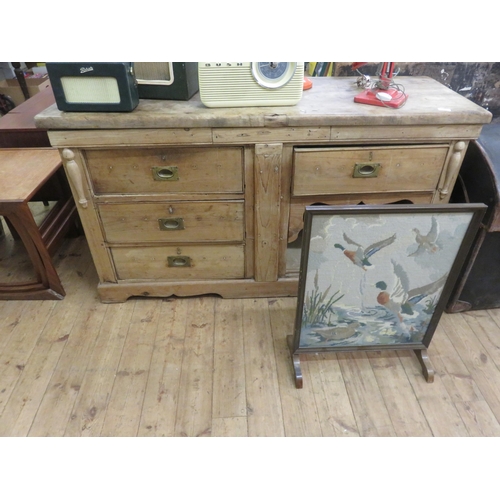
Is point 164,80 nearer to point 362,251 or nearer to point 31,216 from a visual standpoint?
point 31,216

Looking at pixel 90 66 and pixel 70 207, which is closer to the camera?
pixel 90 66

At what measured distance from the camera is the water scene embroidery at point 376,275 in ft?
3.44

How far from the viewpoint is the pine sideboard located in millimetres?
1243

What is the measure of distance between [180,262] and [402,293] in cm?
90

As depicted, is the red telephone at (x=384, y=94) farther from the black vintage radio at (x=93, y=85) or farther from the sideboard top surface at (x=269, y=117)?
the black vintage radio at (x=93, y=85)

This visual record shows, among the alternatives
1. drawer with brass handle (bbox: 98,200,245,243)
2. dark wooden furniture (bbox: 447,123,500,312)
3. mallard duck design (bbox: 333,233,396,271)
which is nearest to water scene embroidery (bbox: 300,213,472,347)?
mallard duck design (bbox: 333,233,396,271)

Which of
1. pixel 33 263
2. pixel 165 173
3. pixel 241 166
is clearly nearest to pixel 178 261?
pixel 165 173

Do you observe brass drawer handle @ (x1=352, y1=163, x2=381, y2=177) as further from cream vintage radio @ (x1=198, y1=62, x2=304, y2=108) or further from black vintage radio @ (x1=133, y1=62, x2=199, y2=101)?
black vintage radio @ (x1=133, y1=62, x2=199, y2=101)

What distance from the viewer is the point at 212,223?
1.48 meters

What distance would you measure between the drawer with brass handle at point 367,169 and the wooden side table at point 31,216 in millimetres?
1070

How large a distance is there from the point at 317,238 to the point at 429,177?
61 centimetres

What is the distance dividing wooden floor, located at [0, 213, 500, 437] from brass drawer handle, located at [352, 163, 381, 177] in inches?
26.4
